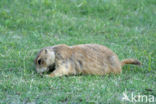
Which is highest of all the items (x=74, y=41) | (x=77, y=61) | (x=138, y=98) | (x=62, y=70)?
(x=74, y=41)

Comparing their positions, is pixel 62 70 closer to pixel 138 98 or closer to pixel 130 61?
pixel 130 61

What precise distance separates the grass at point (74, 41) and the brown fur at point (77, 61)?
0.26m

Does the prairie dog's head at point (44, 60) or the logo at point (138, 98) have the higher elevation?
the prairie dog's head at point (44, 60)

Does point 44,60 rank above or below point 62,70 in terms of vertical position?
above

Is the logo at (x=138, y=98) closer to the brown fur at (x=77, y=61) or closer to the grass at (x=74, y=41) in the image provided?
the grass at (x=74, y=41)

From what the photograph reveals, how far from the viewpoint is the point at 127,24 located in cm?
1257

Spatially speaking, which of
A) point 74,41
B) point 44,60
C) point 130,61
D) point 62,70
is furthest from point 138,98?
point 74,41

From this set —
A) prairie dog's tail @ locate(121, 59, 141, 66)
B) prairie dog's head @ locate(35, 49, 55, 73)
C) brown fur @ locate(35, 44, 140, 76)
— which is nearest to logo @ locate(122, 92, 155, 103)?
brown fur @ locate(35, 44, 140, 76)

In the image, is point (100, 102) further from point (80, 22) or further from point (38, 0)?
point (38, 0)

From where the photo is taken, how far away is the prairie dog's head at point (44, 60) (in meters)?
7.89

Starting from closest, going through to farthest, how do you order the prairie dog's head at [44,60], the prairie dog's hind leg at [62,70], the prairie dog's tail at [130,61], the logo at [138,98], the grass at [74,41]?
the logo at [138,98], the grass at [74,41], the prairie dog's hind leg at [62,70], the prairie dog's head at [44,60], the prairie dog's tail at [130,61]

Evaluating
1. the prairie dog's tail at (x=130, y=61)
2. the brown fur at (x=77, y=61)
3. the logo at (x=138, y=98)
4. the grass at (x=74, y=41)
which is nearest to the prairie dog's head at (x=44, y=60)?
the brown fur at (x=77, y=61)

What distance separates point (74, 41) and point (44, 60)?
2.57 metres

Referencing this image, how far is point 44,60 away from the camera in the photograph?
26.1ft
